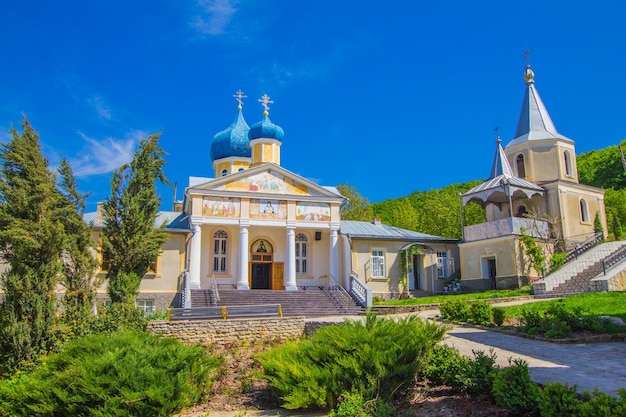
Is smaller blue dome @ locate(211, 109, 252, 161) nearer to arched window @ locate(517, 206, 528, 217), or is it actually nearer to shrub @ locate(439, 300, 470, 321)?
arched window @ locate(517, 206, 528, 217)

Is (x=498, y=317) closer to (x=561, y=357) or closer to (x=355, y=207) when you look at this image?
(x=561, y=357)

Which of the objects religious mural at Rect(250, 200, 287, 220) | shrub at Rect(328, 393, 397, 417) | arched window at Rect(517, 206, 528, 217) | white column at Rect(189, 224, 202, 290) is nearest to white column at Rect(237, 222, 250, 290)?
religious mural at Rect(250, 200, 287, 220)

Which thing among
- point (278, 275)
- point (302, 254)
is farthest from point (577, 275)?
point (278, 275)

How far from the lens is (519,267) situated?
2594cm

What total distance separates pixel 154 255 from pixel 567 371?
12624mm

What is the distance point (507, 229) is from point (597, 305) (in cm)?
952

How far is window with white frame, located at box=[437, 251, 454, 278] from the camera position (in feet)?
96.9

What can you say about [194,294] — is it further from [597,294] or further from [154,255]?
[597,294]

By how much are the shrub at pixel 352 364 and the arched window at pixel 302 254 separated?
18.7 meters

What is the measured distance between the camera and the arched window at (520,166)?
3198 centimetres

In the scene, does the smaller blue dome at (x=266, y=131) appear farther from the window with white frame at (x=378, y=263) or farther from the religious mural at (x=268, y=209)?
the window with white frame at (x=378, y=263)

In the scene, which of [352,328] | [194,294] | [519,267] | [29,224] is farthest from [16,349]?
[519,267]

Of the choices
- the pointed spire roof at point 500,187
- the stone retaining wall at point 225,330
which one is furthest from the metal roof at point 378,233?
the stone retaining wall at point 225,330

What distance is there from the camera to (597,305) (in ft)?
56.8
